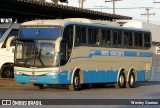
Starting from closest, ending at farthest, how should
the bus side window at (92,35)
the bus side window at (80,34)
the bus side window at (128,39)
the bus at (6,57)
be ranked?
the bus side window at (80,34), the bus side window at (92,35), the bus side window at (128,39), the bus at (6,57)

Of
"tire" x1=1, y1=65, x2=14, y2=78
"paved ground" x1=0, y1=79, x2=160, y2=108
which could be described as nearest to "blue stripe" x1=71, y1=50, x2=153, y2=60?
"paved ground" x1=0, y1=79, x2=160, y2=108

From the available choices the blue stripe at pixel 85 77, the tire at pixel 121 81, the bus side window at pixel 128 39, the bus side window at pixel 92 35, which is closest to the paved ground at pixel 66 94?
the blue stripe at pixel 85 77

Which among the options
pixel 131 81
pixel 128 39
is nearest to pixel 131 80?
pixel 131 81

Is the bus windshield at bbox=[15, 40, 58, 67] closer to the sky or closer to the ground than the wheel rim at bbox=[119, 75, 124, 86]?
closer to the sky

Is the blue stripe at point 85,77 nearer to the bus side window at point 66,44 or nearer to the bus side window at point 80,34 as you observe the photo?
the bus side window at point 66,44

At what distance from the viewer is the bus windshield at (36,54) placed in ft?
69.9

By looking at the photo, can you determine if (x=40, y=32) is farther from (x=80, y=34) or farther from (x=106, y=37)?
(x=106, y=37)

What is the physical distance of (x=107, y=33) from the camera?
24.8 m

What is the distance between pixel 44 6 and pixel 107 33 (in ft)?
26.7

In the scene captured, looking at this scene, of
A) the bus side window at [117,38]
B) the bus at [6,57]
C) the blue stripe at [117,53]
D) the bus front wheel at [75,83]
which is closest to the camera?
Result: the bus front wheel at [75,83]

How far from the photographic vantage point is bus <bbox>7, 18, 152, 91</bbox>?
2134 cm

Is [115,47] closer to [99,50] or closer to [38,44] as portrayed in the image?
[99,50]

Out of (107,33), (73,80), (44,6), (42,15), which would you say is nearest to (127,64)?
(107,33)

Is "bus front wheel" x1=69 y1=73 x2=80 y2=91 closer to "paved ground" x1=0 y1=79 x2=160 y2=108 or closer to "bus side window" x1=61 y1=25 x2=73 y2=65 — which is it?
"paved ground" x1=0 y1=79 x2=160 y2=108
